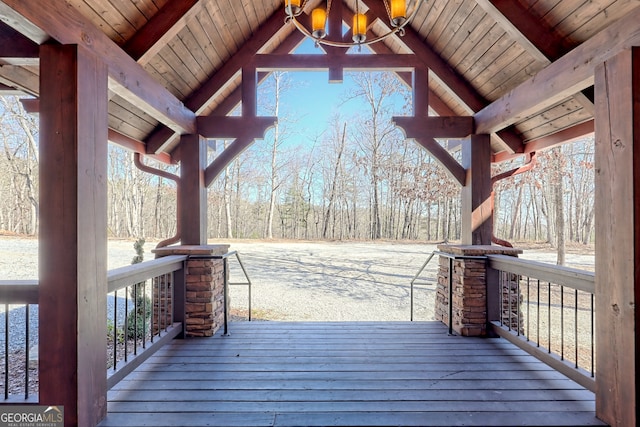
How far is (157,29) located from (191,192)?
164 cm

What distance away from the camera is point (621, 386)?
1.75 m

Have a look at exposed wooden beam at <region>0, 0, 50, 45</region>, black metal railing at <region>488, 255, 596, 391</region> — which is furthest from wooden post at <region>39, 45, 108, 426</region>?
black metal railing at <region>488, 255, 596, 391</region>

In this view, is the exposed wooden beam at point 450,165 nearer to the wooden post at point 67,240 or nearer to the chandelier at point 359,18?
the chandelier at point 359,18

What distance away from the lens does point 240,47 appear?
3.61m

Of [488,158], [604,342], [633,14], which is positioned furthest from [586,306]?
[633,14]

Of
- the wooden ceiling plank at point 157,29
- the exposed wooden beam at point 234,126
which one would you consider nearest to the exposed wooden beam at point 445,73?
the exposed wooden beam at point 234,126

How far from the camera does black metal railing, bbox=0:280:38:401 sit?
1821 mm

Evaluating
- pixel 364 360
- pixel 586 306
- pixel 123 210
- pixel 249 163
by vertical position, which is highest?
pixel 249 163

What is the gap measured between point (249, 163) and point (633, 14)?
15.2 meters

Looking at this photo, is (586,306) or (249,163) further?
(249,163)

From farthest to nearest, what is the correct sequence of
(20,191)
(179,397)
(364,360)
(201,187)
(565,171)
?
1. (20,191)
2. (565,171)
3. (201,187)
4. (364,360)
5. (179,397)

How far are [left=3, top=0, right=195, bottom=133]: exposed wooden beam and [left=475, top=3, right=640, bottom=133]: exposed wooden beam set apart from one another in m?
3.22

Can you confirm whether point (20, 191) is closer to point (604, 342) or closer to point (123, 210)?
point (123, 210)

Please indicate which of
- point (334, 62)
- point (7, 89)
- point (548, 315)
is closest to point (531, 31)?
point (334, 62)
